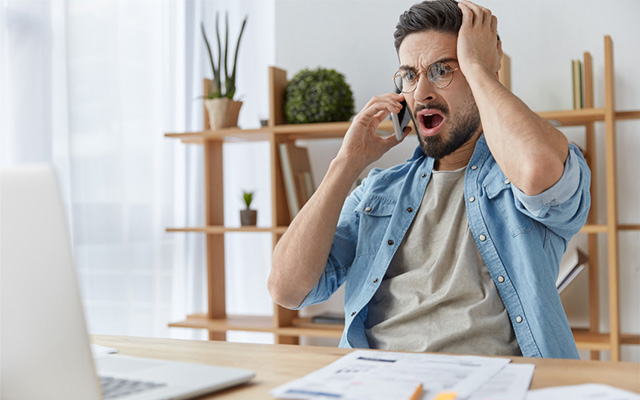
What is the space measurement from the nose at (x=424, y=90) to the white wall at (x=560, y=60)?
117cm

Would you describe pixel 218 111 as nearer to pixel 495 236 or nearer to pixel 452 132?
pixel 452 132

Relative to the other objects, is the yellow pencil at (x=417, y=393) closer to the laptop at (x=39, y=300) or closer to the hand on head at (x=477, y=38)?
the laptop at (x=39, y=300)

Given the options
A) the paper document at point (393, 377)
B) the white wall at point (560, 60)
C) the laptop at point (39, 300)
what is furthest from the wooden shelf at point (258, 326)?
the laptop at point (39, 300)

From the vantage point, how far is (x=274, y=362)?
942 millimetres

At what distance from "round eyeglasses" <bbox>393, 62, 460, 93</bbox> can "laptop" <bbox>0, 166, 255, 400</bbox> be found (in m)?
1.09

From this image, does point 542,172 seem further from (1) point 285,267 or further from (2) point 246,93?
(2) point 246,93

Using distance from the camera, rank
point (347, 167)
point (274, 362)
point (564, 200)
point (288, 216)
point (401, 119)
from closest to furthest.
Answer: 1. point (274, 362)
2. point (564, 200)
3. point (347, 167)
4. point (401, 119)
5. point (288, 216)

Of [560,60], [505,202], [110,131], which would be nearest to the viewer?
[505,202]

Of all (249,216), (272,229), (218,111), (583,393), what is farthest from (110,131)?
(583,393)

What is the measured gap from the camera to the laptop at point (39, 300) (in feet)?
1.94

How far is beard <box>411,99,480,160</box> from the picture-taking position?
60.1 inches

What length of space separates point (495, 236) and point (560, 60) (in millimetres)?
1428

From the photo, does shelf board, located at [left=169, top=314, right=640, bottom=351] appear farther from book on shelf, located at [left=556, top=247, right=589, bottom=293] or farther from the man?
the man

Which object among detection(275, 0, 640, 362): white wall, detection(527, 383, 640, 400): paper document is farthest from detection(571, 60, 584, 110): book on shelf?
detection(527, 383, 640, 400): paper document
